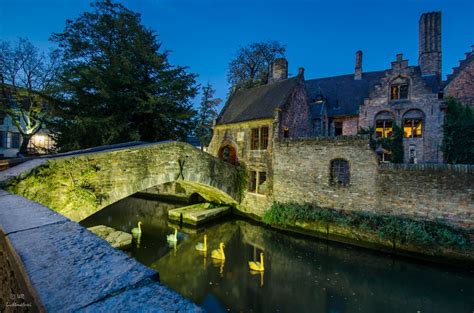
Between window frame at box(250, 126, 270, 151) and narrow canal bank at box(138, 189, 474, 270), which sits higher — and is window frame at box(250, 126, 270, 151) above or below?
above

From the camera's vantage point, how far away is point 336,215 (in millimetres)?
10656

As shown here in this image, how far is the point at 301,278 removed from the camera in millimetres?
7957

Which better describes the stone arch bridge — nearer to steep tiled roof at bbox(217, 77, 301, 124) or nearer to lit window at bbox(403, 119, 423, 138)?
steep tiled roof at bbox(217, 77, 301, 124)

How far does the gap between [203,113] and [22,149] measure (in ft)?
52.4

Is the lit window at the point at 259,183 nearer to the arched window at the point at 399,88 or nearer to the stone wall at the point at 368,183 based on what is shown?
the stone wall at the point at 368,183

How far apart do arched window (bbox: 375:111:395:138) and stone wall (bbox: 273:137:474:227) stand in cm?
888

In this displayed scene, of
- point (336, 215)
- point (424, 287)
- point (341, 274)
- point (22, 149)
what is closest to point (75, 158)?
point (341, 274)

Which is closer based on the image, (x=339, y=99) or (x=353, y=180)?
(x=353, y=180)

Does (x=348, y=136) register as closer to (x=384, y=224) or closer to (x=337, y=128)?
(x=384, y=224)

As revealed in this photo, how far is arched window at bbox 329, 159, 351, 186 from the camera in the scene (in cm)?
1095

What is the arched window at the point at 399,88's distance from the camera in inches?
641

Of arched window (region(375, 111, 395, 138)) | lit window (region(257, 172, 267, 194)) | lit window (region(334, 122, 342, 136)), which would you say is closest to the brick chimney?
arched window (region(375, 111, 395, 138))

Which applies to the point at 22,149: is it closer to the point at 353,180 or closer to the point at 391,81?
the point at 353,180

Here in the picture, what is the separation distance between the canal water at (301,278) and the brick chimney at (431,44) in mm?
16756
